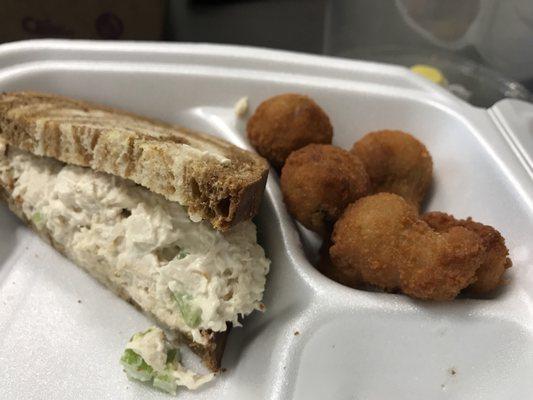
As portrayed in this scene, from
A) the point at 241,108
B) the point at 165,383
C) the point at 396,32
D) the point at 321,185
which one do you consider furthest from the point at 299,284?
the point at 396,32

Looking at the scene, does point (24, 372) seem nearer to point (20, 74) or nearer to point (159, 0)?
point (20, 74)

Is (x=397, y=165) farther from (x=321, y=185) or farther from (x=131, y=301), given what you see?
(x=131, y=301)

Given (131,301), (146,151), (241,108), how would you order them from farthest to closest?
1. (241,108)
2. (131,301)
3. (146,151)

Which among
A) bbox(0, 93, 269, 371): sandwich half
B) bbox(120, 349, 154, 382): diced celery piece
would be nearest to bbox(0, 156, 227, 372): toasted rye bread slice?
bbox(0, 93, 269, 371): sandwich half

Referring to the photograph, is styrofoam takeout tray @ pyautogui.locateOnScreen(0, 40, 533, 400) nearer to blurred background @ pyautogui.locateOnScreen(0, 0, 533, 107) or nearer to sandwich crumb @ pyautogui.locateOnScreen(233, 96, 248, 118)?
sandwich crumb @ pyautogui.locateOnScreen(233, 96, 248, 118)

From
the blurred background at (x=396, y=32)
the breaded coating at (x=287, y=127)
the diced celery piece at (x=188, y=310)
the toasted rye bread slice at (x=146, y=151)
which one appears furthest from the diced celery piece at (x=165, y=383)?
the blurred background at (x=396, y=32)

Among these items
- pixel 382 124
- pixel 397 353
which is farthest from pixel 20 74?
pixel 397 353
